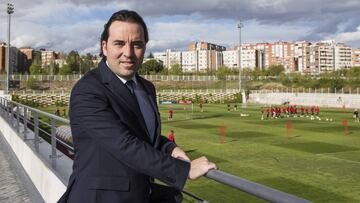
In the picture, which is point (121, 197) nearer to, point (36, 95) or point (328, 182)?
point (328, 182)

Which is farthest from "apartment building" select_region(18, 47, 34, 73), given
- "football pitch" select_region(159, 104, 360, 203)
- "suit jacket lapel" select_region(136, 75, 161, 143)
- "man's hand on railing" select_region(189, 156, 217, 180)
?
"man's hand on railing" select_region(189, 156, 217, 180)

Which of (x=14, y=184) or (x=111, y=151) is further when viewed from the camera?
(x=14, y=184)

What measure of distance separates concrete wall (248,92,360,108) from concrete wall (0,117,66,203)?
55550mm

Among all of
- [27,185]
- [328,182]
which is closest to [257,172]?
[328,182]

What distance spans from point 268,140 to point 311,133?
16.8ft

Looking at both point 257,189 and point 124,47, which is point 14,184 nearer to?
point 124,47

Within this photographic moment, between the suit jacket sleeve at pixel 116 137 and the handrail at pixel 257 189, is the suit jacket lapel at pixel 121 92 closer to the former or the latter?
the suit jacket sleeve at pixel 116 137

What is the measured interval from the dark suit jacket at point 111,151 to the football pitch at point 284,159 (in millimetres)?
9044

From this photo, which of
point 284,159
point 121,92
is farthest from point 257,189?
point 284,159

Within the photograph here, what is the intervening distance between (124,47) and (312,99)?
217 ft

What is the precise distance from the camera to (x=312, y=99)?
6538cm

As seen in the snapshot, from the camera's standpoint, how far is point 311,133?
28.6 m

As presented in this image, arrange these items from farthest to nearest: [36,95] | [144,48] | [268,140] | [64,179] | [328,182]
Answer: [36,95] < [268,140] < [328,182] < [64,179] < [144,48]

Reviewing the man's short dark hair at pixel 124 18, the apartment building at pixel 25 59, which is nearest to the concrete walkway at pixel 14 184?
the man's short dark hair at pixel 124 18
